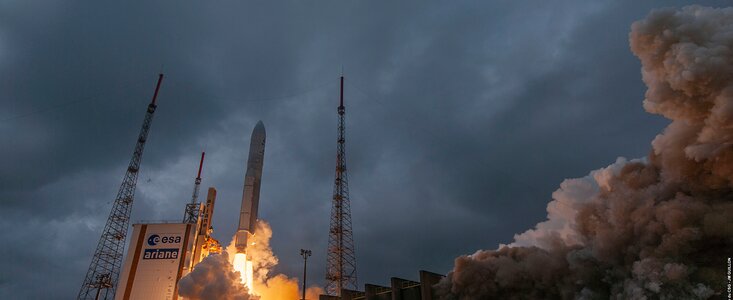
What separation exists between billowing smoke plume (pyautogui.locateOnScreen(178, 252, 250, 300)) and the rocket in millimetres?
6228

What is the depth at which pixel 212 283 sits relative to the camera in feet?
155

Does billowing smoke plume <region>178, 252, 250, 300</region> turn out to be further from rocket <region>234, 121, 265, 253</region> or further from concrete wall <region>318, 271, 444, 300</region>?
concrete wall <region>318, 271, 444, 300</region>

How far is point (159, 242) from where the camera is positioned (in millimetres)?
62719

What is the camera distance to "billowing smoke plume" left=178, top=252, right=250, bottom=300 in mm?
47000

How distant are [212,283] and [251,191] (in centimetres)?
1333

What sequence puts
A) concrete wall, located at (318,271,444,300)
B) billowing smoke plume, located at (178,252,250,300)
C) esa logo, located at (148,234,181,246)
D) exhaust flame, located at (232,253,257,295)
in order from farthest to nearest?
esa logo, located at (148,234,181,246) → exhaust flame, located at (232,253,257,295) → billowing smoke plume, located at (178,252,250,300) → concrete wall, located at (318,271,444,300)

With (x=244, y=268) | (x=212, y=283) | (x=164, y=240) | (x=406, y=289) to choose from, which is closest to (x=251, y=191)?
(x=244, y=268)

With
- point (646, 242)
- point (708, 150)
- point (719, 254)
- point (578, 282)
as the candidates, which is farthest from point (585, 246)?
point (708, 150)

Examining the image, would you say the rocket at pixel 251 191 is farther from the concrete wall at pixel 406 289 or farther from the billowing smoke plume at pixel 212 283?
the concrete wall at pixel 406 289

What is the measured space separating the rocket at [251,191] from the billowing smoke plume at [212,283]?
623 cm

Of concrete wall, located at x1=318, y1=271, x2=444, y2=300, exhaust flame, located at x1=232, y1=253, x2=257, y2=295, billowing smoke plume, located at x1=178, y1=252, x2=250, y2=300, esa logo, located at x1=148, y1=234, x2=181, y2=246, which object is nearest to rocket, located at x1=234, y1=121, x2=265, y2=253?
exhaust flame, located at x1=232, y1=253, x2=257, y2=295

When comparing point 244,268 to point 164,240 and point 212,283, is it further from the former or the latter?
point 164,240

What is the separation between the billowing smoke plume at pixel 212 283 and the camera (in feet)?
154

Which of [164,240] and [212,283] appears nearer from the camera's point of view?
[212,283]
